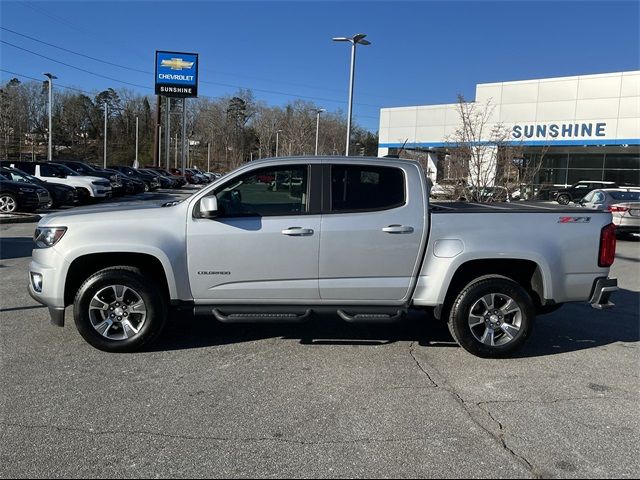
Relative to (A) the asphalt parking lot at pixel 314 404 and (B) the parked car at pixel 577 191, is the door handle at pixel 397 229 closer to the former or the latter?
(A) the asphalt parking lot at pixel 314 404

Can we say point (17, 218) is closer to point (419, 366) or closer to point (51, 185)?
point (51, 185)

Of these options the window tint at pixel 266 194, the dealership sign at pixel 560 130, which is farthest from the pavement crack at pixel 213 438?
the dealership sign at pixel 560 130

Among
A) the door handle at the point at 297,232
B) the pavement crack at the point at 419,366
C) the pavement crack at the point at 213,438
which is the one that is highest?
the door handle at the point at 297,232

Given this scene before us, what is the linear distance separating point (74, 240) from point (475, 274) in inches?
150

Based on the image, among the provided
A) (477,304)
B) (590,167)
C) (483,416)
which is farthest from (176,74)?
(483,416)

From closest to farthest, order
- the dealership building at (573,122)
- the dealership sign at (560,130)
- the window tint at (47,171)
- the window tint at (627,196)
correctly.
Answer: the window tint at (627,196) < the window tint at (47,171) < the dealership building at (573,122) < the dealership sign at (560,130)

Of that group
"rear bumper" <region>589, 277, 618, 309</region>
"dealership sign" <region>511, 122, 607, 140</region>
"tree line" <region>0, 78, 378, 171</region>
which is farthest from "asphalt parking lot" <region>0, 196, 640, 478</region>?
"tree line" <region>0, 78, 378, 171</region>

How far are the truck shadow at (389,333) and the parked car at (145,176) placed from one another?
3145 cm

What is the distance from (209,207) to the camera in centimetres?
472

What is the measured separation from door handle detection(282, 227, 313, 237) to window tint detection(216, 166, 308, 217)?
0.59 feet

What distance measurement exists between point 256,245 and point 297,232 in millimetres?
395

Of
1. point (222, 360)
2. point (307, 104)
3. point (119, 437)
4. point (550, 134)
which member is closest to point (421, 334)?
point (222, 360)

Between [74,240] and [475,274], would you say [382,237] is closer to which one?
[475,274]

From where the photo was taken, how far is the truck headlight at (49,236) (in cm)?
492
